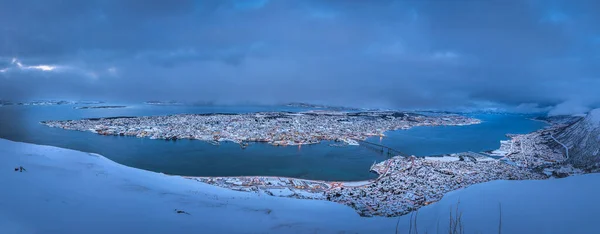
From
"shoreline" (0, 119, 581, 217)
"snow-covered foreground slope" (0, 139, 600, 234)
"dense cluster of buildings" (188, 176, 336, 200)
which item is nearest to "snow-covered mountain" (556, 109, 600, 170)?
"shoreline" (0, 119, 581, 217)

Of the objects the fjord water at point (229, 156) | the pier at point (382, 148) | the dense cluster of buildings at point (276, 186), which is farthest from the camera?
the pier at point (382, 148)

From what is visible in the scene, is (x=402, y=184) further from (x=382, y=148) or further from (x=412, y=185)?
(x=382, y=148)

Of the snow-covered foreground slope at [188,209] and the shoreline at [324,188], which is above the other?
the snow-covered foreground slope at [188,209]

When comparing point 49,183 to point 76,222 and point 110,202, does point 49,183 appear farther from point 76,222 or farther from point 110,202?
point 76,222

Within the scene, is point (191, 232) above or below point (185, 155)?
above

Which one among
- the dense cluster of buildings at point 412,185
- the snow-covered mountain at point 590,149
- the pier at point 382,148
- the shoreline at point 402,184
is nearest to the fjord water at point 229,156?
the pier at point 382,148

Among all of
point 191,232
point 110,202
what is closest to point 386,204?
point 191,232

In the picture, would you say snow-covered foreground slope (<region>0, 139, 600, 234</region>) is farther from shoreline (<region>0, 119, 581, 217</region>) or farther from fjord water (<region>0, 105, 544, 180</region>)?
fjord water (<region>0, 105, 544, 180</region>)

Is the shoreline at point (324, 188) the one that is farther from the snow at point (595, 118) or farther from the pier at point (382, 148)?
the pier at point (382, 148)

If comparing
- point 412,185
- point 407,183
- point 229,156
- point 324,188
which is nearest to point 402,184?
point 407,183
